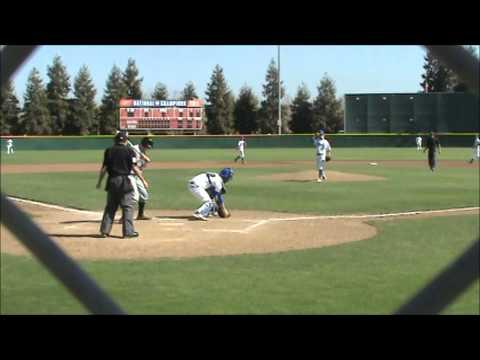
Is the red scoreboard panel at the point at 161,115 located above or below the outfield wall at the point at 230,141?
above

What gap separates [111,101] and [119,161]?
66.8 metres

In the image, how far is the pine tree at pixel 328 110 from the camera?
256 ft

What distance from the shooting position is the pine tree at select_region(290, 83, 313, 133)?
79.6 meters

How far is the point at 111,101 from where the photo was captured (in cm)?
7488

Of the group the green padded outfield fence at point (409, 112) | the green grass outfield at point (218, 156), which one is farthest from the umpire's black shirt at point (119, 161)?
the green padded outfield fence at point (409, 112)

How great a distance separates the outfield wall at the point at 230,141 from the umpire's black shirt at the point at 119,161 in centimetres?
4870

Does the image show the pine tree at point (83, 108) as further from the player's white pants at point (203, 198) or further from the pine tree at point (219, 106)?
the player's white pants at point (203, 198)

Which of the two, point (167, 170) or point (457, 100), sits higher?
point (457, 100)

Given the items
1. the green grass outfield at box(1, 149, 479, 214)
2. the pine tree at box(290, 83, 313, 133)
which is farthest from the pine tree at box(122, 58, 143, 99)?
the green grass outfield at box(1, 149, 479, 214)

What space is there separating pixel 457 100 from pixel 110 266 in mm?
57974

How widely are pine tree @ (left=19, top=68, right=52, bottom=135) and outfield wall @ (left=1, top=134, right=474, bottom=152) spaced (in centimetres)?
1160

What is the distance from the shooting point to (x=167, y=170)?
3048 cm

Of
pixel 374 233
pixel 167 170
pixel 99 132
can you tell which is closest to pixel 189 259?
pixel 374 233

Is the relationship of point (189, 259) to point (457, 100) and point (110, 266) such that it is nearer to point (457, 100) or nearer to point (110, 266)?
point (110, 266)
